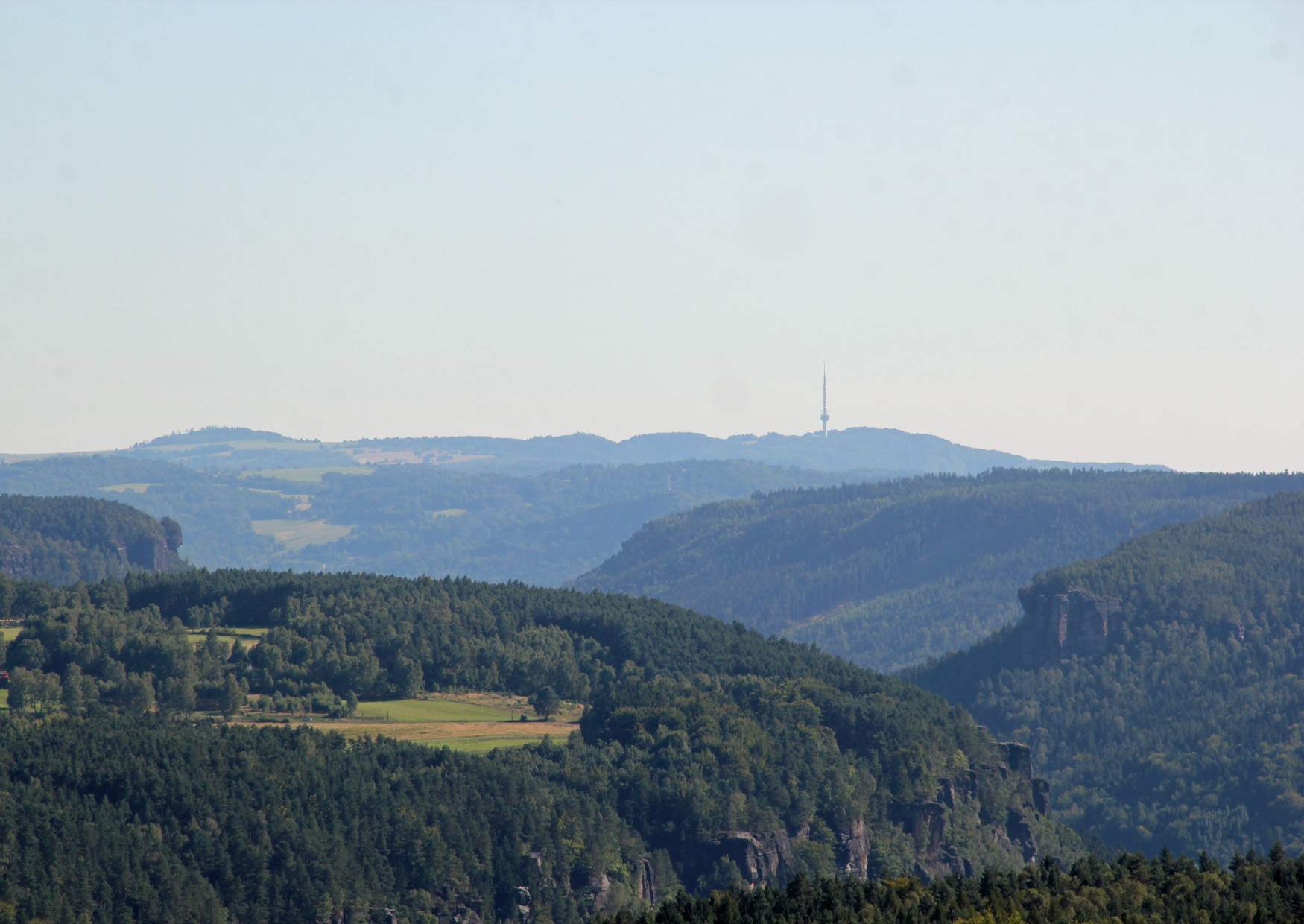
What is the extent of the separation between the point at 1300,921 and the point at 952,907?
2860 centimetres

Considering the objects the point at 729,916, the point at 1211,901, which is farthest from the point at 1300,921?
the point at 729,916

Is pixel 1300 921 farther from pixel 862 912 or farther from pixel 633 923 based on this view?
pixel 633 923

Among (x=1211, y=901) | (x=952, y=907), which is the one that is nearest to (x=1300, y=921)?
(x=1211, y=901)

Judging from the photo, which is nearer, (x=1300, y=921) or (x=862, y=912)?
(x=1300, y=921)

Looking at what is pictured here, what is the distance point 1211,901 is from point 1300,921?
13.8m

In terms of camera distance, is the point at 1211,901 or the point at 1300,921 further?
the point at 1211,901

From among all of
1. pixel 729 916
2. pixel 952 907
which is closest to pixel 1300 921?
pixel 952 907

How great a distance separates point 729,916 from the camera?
7771 inches

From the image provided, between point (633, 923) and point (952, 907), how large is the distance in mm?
26728

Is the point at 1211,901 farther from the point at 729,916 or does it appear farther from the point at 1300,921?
the point at 729,916

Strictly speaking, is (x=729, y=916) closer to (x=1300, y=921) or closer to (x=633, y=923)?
(x=633, y=923)

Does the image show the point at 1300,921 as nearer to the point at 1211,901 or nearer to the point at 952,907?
the point at 1211,901

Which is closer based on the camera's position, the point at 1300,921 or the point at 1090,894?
the point at 1300,921

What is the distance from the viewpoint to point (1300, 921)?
597 ft
